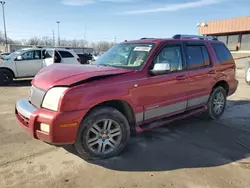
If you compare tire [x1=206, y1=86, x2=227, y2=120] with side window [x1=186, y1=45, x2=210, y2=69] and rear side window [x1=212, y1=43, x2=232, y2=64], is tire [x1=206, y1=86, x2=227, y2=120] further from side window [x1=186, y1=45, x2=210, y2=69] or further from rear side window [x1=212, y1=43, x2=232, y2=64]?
Result: side window [x1=186, y1=45, x2=210, y2=69]

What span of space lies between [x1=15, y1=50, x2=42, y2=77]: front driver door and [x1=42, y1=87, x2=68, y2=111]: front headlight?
29.8 feet

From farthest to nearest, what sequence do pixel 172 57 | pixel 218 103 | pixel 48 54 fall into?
1. pixel 48 54
2. pixel 218 103
3. pixel 172 57

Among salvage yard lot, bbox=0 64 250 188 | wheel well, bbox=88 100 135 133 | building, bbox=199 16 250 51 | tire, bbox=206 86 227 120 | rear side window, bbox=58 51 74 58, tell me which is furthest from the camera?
building, bbox=199 16 250 51

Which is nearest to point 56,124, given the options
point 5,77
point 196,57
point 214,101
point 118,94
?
point 118,94

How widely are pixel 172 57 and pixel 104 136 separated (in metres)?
2.02

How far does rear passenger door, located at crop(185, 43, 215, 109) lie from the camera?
482cm

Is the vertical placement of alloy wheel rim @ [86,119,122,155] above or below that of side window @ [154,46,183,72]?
below

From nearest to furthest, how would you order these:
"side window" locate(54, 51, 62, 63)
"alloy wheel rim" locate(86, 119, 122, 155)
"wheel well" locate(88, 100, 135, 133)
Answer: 1. "alloy wheel rim" locate(86, 119, 122, 155)
2. "wheel well" locate(88, 100, 135, 133)
3. "side window" locate(54, 51, 62, 63)

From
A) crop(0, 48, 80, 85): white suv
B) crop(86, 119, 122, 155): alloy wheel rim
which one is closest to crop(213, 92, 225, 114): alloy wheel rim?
crop(86, 119, 122, 155): alloy wheel rim

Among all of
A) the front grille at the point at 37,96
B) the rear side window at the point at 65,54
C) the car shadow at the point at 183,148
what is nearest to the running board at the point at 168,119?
the car shadow at the point at 183,148

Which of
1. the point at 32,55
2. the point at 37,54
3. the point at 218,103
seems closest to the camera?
the point at 218,103

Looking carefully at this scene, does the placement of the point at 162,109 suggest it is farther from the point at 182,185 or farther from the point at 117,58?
the point at 182,185

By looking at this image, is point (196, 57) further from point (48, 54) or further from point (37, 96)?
point (48, 54)

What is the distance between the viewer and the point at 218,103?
5.82 metres
